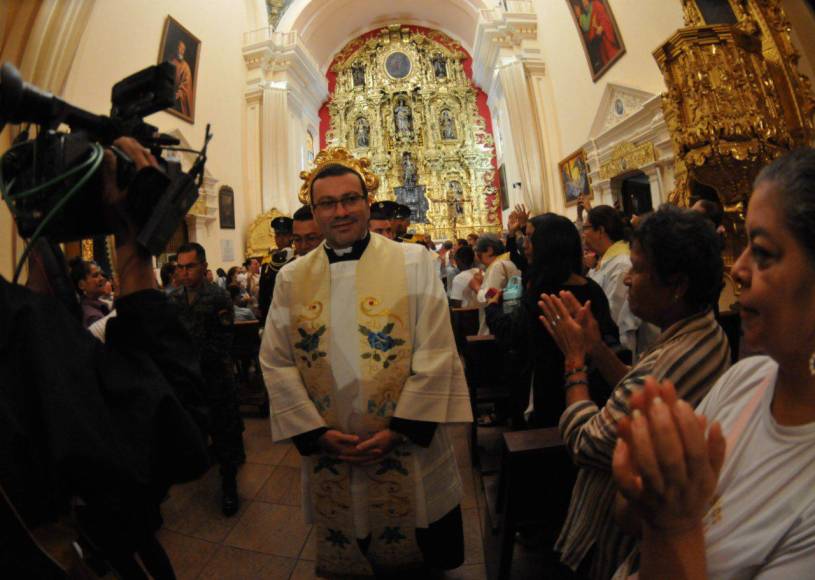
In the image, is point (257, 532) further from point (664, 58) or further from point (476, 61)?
point (476, 61)

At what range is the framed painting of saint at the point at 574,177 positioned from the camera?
28.1 ft

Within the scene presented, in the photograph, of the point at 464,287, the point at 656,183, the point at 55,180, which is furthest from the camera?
the point at 656,183

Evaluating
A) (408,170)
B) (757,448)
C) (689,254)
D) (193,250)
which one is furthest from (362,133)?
(757,448)

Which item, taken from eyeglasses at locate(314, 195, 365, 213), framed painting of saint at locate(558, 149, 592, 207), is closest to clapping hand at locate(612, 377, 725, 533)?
eyeglasses at locate(314, 195, 365, 213)

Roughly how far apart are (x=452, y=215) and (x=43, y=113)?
50.2 feet

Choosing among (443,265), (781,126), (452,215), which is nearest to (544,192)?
(443,265)

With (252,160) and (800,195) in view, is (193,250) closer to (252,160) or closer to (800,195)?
(800,195)

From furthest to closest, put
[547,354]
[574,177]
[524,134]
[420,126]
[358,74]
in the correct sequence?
[358,74] → [420,126] → [524,134] → [574,177] → [547,354]

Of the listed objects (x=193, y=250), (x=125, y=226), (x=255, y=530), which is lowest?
(x=255, y=530)

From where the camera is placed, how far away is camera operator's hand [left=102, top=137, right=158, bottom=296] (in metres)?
0.74

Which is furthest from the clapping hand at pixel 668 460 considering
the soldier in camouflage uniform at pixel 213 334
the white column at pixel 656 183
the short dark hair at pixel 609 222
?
the white column at pixel 656 183

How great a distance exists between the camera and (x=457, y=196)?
15.8 metres

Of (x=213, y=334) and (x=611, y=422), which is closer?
(x=611, y=422)

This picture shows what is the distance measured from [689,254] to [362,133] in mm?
16531
